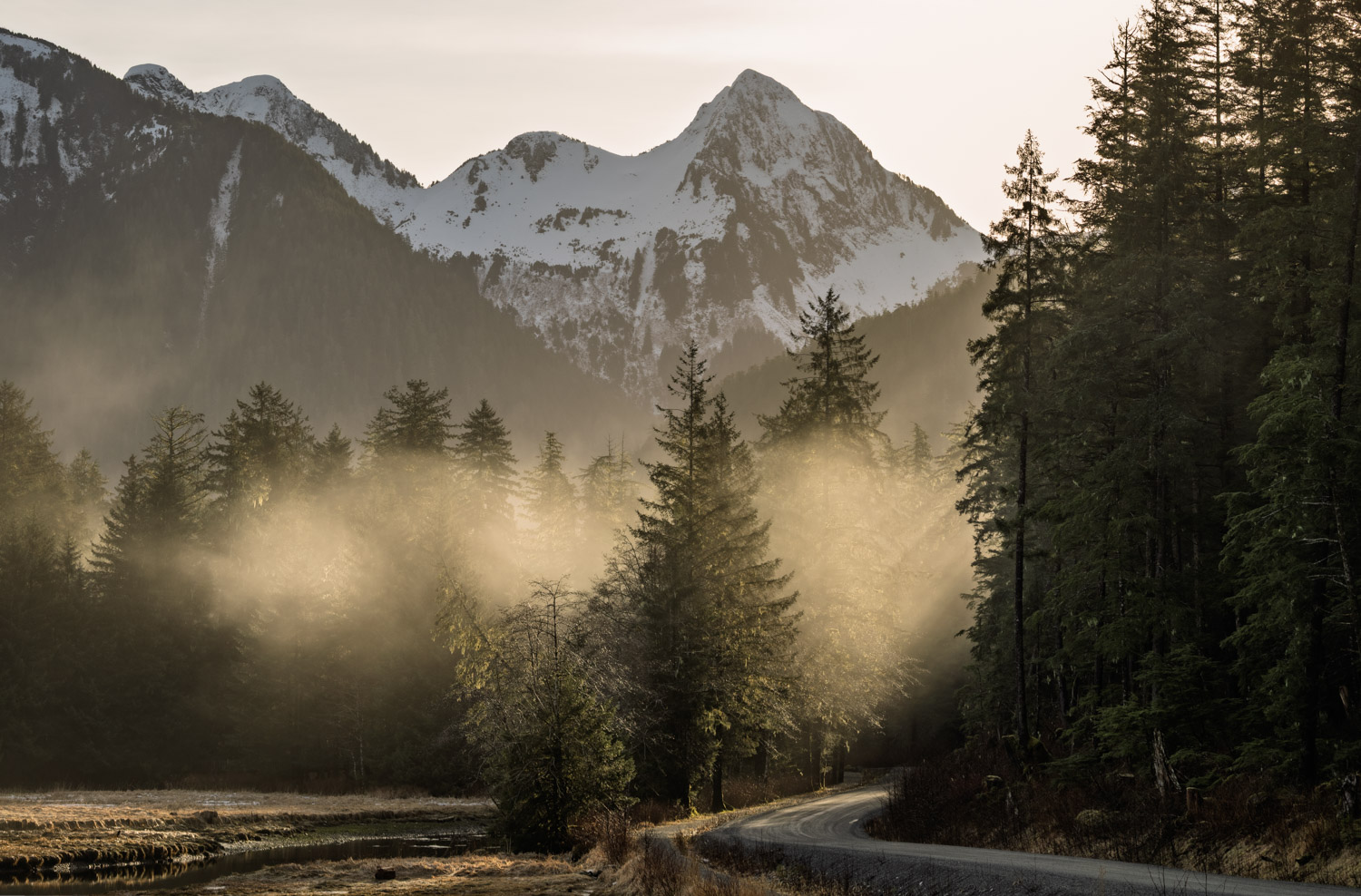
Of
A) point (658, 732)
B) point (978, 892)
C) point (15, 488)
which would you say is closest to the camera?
point (978, 892)

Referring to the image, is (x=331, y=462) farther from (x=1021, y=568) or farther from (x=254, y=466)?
(x=1021, y=568)

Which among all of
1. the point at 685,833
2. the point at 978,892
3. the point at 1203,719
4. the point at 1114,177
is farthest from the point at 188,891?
the point at 1114,177

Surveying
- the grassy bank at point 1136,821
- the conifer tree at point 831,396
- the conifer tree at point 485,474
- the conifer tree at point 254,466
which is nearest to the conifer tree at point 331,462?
the conifer tree at point 254,466

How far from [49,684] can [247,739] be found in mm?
9576

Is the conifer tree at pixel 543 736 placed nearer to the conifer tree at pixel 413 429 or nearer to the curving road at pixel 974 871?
the curving road at pixel 974 871

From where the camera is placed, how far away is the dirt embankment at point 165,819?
2805 centimetres

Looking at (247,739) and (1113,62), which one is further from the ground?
(1113,62)

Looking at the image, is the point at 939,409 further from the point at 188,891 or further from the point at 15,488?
the point at 188,891

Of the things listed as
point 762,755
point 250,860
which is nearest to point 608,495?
point 762,755

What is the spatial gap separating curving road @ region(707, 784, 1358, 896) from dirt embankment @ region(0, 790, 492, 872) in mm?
16204

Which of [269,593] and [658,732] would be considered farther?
[269,593]

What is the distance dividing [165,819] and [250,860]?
516cm

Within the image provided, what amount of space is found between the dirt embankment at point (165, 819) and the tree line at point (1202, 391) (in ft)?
77.2

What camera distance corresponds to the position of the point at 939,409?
163 meters
